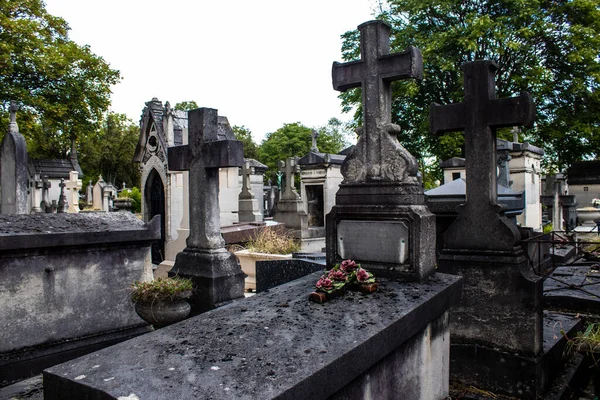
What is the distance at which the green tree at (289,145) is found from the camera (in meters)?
47.3

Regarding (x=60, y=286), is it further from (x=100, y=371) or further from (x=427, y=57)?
(x=427, y=57)

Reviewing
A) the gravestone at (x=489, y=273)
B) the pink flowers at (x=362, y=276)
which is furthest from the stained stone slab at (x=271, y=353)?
the gravestone at (x=489, y=273)

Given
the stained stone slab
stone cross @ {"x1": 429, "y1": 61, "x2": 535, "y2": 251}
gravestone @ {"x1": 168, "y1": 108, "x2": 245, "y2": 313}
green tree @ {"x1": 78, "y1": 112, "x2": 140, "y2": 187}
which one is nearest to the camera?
the stained stone slab

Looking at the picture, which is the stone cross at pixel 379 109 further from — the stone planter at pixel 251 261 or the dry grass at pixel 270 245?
the dry grass at pixel 270 245

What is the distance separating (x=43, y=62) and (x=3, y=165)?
13823mm

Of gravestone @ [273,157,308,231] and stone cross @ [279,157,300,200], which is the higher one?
stone cross @ [279,157,300,200]

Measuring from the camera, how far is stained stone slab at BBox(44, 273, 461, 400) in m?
1.71

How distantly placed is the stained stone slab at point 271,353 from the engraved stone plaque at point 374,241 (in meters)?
0.37

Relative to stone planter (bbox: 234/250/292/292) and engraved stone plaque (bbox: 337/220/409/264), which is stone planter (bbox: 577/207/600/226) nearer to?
stone planter (bbox: 234/250/292/292)

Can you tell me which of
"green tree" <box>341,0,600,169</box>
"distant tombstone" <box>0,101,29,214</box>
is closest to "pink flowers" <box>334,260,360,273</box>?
"distant tombstone" <box>0,101,29,214</box>

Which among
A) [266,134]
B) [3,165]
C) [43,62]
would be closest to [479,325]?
[3,165]

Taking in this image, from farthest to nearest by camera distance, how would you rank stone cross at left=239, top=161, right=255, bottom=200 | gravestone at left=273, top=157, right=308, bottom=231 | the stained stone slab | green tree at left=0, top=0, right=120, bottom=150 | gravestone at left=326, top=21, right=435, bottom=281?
green tree at left=0, top=0, right=120, bottom=150, stone cross at left=239, top=161, right=255, bottom=200, gravestone at left=273, top=157, right=308, bottom=231, gravestone at left=326, top=21, right=435, bottom=281, the stained stone slab

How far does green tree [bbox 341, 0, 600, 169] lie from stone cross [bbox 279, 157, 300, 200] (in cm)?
614

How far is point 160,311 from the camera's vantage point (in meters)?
4.59
